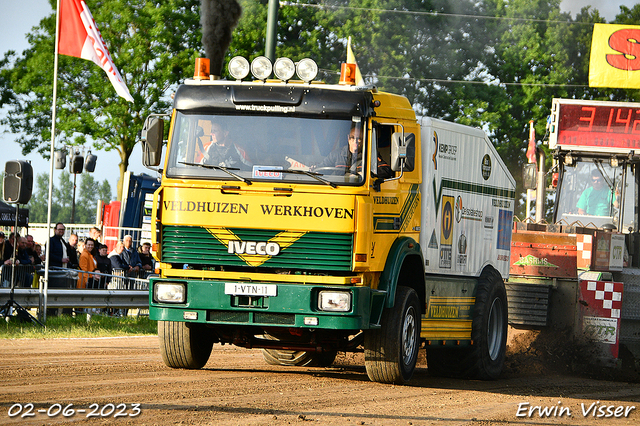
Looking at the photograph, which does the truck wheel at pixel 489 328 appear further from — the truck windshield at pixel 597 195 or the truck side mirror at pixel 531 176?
the truck windshield at pixel 597 195

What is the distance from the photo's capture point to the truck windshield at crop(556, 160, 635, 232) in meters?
17.0

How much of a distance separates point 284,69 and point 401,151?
1.55 meters

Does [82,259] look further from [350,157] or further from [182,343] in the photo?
[350,157]

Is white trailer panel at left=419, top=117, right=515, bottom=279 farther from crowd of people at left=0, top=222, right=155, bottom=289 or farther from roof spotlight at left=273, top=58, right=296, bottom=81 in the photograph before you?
crowd of people at left=0, top=222, right=155, bottom=289

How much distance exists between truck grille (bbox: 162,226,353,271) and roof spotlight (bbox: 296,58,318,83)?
67.0 inches

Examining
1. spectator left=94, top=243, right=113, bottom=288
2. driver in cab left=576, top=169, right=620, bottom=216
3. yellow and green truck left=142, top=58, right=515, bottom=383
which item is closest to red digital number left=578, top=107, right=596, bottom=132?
driver in cab left=576, top=169, right=620, bottom=216

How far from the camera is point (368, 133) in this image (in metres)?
9.48

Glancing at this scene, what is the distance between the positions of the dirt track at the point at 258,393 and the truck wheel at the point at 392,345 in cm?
17

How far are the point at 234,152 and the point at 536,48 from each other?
35007mm

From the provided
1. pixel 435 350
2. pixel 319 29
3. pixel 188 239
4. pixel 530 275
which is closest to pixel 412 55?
pixel 319 29

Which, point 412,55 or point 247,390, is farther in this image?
point 412,55

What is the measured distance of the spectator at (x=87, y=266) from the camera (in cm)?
1839

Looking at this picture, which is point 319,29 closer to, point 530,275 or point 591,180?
point 591,180

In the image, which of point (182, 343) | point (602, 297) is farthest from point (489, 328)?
point (182, 343)
